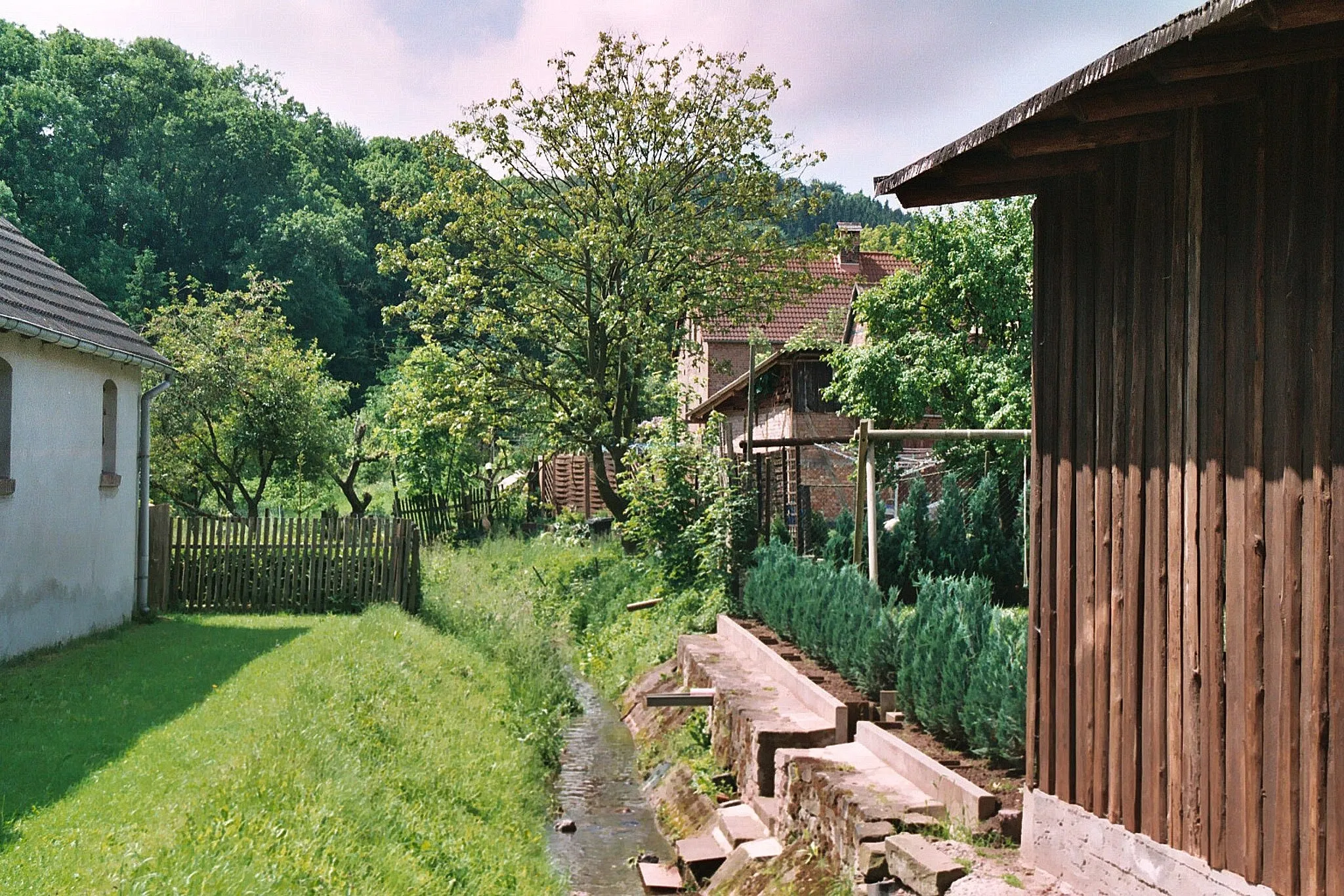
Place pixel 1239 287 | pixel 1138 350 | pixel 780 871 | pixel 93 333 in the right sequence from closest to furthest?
pixel 1239 287 < pixel 1138 350 < pixel 780 871 < pixel 93 333

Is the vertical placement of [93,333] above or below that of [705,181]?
below

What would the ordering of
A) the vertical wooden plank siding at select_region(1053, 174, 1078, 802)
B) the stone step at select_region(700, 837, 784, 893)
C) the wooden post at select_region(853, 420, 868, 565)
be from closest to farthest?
1. the vertical wooden plank siding at select_region(1053, 174, 1078, 802)
2. the stone step at select_region(700, 837, 784, 893)
3. the wooden post at select_region(853, 420, 868, 565)

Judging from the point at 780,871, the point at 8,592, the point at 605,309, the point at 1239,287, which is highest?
the point at 605,309

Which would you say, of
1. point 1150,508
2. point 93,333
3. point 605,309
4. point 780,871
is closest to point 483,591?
point 605,309

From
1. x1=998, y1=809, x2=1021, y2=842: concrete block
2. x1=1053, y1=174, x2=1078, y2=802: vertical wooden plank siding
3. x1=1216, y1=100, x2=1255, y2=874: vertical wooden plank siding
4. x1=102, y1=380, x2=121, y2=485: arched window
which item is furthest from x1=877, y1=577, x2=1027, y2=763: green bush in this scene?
x1=102, y1=380, x2=121, y2=485: arched window

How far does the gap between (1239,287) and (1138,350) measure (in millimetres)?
690

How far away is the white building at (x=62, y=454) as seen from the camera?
10484 millimetres

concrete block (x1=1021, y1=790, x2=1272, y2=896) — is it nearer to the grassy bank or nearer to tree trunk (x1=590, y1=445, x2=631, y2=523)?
the grassy bank

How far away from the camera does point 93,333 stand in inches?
489

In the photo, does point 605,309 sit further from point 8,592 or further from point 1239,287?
point 1239,287

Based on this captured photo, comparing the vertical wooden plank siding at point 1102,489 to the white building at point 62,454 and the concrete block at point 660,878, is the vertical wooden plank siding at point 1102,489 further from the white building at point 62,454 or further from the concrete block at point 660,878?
the white building at point 62,454

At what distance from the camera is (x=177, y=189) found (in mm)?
48156

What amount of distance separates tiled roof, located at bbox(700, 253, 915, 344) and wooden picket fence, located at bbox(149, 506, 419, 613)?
808 inches

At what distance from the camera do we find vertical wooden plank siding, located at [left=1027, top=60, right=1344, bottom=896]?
4.11m
